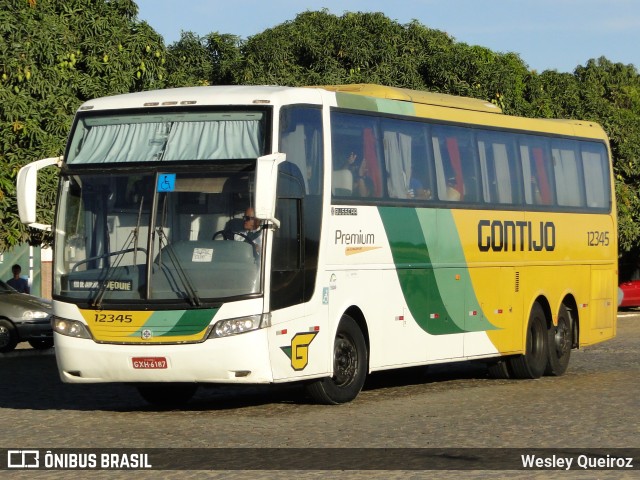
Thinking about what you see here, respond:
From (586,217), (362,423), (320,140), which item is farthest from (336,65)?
(362,423)

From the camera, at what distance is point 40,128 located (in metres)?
26.3

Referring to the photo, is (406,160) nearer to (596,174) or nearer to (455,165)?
(455,165)

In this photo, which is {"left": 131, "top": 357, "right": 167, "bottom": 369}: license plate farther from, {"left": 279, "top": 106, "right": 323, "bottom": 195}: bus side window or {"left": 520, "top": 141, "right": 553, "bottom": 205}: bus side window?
{"left": 520, "top": 141, "right": 553, "bottom": 205}: bus side window

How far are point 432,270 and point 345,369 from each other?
239 centimetres

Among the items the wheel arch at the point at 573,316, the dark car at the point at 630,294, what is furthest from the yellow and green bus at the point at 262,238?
the dark car at the point at 630,294

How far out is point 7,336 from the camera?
2817 centimetres

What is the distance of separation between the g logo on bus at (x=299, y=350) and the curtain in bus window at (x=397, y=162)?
260 centimetres

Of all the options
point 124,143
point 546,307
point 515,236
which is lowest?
point 546,307

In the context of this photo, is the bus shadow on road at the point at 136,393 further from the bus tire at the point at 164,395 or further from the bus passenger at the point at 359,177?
the bus passenger at the point at 359,177

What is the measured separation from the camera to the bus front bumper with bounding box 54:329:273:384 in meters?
15.1

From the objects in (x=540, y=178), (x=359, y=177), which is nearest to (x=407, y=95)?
(x=359, y=177)

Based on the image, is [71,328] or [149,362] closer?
[149,362]

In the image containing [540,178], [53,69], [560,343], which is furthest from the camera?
[53,69]

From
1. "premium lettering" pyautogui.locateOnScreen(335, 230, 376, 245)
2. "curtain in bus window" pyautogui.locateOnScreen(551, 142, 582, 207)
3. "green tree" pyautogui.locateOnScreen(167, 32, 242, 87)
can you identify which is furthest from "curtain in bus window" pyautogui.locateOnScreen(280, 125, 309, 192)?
"green tree" pyautogui.locateOnScreen(167, 32, 242, 87)
